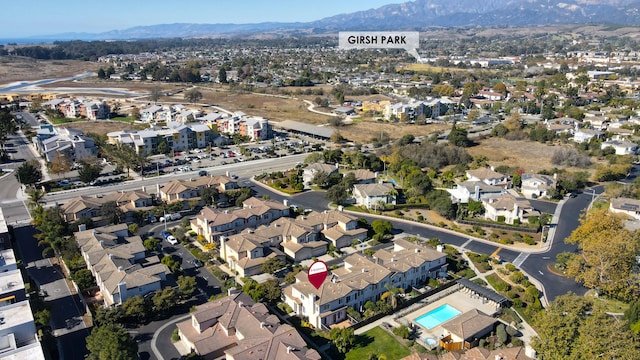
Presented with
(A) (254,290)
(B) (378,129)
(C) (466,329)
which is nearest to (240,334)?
(A) (254,290)

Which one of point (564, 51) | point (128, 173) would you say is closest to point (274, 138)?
point (128, 173)

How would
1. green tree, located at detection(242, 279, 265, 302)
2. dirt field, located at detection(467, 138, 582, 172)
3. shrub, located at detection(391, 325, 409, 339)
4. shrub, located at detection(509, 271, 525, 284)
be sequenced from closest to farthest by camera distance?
shrub, located at detection(391, 325, 409, 339)
green tree, located at detection(242, 279, 265, 302)
shrub, located at detection(509, 271, 525, 284)
dirt field, located at detection(467, 138, 582, 172)

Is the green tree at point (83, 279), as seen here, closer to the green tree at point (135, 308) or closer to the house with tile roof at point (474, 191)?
the green tree at point (135, 308)

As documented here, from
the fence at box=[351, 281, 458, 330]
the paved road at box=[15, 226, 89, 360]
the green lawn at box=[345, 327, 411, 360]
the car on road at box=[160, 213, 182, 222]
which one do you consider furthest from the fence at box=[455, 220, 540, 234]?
the paved road at box=[15, 226, 89, 360]

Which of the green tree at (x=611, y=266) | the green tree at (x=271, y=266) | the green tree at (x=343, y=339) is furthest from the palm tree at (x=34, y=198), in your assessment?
the green tree at (x=611, y=266)

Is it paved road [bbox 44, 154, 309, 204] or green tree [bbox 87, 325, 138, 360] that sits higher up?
green tree [bbox 87, 325, 138, 360]

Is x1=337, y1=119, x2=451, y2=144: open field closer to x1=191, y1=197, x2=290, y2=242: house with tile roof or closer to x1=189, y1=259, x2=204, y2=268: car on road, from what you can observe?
x1=191, y1=197, x2=290, y2=242: house with tile roof

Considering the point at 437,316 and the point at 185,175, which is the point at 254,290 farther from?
the point at 185,175

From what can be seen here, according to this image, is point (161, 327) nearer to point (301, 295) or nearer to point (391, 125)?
point (301, 295)
